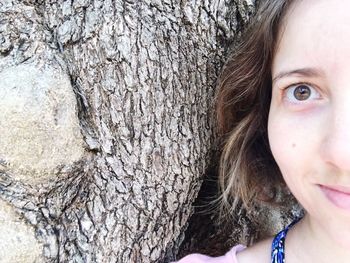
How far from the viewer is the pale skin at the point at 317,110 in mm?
1158

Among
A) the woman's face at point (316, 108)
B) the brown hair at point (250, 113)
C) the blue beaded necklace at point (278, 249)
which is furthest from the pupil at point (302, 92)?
the blue beaded necklace at point (278, 249)

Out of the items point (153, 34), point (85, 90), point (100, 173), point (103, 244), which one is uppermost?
point (153, 34)

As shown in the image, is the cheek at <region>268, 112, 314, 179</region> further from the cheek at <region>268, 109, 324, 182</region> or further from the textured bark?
the textured bark

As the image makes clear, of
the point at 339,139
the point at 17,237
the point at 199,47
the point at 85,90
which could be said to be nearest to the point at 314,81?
the point at 339,139

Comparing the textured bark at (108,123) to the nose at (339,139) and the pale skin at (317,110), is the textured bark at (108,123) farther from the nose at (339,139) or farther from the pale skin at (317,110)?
the nose at (339,139)

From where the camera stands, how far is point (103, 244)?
1.35m

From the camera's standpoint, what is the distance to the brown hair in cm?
142

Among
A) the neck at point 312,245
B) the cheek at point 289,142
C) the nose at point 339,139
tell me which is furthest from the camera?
the neck at point 312,245

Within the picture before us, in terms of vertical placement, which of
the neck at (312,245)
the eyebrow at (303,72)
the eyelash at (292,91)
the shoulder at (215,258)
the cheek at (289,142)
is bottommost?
the shoulder at (215,258)

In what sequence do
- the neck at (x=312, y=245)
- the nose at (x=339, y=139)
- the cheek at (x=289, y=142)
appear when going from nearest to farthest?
the nose at (x=339, y=139) → the cheek at (x=289, y=142) → the neck at (x=312, y=245)

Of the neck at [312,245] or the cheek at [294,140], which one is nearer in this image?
the cheek at [294,140]

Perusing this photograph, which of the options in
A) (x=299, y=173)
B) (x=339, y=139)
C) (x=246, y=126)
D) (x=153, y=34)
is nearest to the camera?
(x=339, y=139)

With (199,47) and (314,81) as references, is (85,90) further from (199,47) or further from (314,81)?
(314,81)

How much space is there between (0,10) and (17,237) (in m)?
0.45
